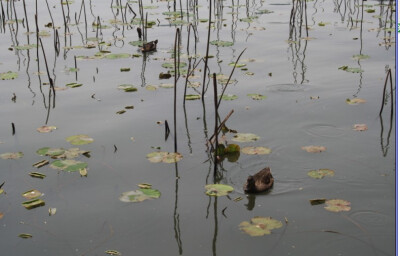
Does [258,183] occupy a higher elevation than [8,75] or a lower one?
lower

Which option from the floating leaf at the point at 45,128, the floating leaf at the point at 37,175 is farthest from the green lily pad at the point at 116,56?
the floating leaf at the point at 37,175

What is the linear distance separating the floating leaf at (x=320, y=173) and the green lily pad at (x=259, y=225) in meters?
0.44

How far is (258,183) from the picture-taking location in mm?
2332

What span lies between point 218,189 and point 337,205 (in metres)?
0.51

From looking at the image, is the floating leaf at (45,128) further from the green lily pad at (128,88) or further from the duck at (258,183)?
the duck at (258,183)

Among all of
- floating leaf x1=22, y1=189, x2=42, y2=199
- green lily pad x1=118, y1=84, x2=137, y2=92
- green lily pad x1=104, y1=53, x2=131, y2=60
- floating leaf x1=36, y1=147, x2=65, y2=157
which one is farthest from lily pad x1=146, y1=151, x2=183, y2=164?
green lily pad x1=104, y1=53, x2=131, y2=60

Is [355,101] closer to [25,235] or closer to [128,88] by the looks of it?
[128,88]

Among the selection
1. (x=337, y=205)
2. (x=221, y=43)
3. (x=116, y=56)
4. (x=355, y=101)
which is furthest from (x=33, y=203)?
(x=221, y=43)

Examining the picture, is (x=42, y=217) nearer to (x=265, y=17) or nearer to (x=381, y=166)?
(x=381, y=166)

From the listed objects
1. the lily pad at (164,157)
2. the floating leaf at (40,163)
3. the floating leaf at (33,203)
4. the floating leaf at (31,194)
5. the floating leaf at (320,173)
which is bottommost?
the floating leaf at (33,203)

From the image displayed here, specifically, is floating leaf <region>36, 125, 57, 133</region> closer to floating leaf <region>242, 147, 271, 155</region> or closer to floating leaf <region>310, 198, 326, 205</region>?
floating leaf <region>242, 147, 271, 155</region>

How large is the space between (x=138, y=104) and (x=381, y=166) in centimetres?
160

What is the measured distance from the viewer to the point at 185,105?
134 inches

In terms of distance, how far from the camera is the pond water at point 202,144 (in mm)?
2053
